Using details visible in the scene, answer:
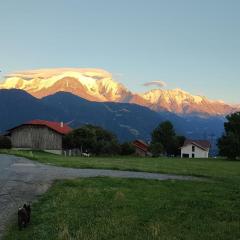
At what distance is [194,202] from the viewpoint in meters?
27.0

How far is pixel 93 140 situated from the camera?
138000 mm

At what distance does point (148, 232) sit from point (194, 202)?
7968 mm

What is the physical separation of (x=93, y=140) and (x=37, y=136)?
24344 mm

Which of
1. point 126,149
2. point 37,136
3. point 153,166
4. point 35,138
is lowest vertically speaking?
point 153,166

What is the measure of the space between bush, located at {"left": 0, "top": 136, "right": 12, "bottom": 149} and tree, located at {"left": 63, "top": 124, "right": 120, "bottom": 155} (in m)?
16.0

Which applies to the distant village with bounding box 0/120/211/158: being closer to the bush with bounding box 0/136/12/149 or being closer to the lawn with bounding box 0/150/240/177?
the bush with bounding box 0/136/12/149

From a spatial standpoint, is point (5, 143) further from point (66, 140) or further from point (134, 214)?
point (134, 214)

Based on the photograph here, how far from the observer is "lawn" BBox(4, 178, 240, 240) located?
19.5 metres

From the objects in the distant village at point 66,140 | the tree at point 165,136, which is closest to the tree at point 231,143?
the distant village at point 66,140

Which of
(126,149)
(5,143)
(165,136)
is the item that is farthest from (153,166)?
(165,136)

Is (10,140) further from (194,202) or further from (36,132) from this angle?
(194,202)

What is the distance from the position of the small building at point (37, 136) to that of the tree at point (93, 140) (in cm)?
731

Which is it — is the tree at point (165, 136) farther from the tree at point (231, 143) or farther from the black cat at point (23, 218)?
the black cat at point (23, 218)

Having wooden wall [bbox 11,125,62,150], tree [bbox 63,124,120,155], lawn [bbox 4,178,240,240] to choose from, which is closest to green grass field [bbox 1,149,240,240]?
lawn [bbox 4,178,240,240]
